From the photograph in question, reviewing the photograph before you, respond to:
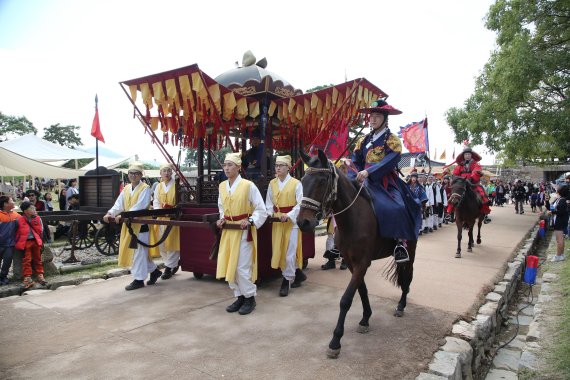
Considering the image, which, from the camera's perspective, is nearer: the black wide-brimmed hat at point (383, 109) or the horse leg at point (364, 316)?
the horse leg at point (364, 316)

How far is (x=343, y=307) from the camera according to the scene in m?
3.27

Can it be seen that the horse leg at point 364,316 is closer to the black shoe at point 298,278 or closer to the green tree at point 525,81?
the black shoe at point 298,278

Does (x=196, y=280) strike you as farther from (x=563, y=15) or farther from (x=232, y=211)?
(x=563, y=15)

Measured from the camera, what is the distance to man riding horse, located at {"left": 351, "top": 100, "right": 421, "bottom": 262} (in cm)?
369

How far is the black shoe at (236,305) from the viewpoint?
429cm

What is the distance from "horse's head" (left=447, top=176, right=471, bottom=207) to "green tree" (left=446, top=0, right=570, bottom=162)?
21.1ft

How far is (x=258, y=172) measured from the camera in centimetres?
612

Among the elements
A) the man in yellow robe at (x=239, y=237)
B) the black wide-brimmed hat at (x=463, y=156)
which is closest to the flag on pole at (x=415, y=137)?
the black wide-brimmed hat at (x=463, y=156)

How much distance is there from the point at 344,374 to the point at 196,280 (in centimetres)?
352

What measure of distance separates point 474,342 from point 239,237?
9.20 ft

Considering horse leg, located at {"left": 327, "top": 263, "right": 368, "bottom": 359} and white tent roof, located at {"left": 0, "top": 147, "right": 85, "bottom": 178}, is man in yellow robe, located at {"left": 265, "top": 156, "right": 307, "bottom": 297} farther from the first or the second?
white tent roof, located at {"left": 0, "top": 147, "right": 85, "bottom": 178}

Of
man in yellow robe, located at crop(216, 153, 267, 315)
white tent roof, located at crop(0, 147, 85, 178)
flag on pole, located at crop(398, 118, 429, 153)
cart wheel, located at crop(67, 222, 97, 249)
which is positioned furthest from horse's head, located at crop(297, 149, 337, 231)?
white tent roof, located at crop(0, 147, 85, 178)

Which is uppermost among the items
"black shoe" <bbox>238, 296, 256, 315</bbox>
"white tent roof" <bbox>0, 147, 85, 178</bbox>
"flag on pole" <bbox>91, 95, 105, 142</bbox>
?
"flag on pole" <bbox>91, 95, 105, 142</bbox>

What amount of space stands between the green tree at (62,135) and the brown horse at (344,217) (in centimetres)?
5324
